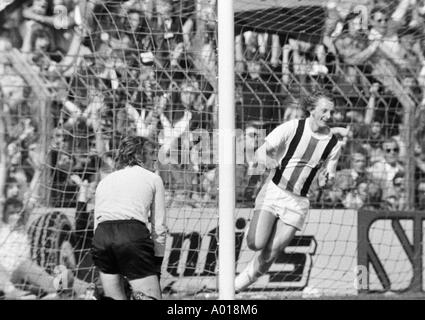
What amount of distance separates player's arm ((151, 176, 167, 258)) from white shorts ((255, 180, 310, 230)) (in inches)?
60.5

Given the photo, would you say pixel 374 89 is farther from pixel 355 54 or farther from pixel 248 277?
pixel 248 277

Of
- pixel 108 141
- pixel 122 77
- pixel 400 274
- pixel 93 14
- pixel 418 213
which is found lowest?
pixel 400 274

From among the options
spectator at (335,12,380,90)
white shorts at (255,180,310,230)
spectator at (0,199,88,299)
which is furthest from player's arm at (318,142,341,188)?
spectator at (0,199,88,299)

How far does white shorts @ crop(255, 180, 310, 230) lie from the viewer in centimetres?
755

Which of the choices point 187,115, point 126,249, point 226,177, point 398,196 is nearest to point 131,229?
point 126,249

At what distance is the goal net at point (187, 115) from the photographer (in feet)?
27.7

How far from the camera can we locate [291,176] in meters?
7.57

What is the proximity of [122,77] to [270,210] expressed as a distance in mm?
1931

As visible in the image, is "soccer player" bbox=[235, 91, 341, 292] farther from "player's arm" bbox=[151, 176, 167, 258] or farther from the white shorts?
"player's arm" bbox=[151, 176, 167, 258]

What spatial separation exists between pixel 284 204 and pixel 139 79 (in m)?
1.82

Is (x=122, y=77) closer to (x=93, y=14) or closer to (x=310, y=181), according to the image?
(x=93, y=14)

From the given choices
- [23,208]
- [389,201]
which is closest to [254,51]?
[389,201]

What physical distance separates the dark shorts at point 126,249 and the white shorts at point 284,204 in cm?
167
